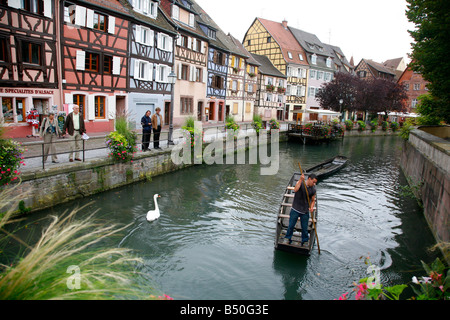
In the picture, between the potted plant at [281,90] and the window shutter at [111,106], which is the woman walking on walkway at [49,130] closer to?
the window shutter at [111,106]

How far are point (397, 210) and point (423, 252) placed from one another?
13.7 feet

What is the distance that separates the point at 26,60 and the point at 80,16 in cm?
400

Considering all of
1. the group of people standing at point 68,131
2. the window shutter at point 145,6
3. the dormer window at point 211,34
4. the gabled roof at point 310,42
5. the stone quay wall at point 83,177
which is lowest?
the stone quay wall at point 83,177

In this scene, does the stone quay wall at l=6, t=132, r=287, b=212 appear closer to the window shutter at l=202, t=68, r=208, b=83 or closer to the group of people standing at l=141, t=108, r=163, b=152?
the group of people standing at l=141, t=108, r=163, b=152

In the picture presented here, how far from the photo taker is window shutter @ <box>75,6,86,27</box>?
1759cm

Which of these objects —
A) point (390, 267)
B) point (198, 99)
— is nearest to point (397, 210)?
point (390, 267)

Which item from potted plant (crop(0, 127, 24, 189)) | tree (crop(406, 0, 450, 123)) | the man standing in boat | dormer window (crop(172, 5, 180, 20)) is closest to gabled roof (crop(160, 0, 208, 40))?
dormer window (crop(172, 5, 180, 20))

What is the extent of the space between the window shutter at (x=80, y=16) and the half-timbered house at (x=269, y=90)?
27401mm

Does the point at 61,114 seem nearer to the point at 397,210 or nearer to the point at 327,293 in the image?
the point at 327,293

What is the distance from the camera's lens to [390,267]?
26.2 feet

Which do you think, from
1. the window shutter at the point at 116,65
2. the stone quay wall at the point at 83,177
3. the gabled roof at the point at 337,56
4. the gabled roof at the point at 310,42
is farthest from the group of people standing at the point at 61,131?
the gabled roof at the point at 337,56

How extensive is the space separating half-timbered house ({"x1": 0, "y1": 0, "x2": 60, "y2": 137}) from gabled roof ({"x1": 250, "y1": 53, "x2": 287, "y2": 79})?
99.0 feet

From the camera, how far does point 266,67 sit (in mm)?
46188

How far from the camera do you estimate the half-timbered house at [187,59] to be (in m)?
26.8
